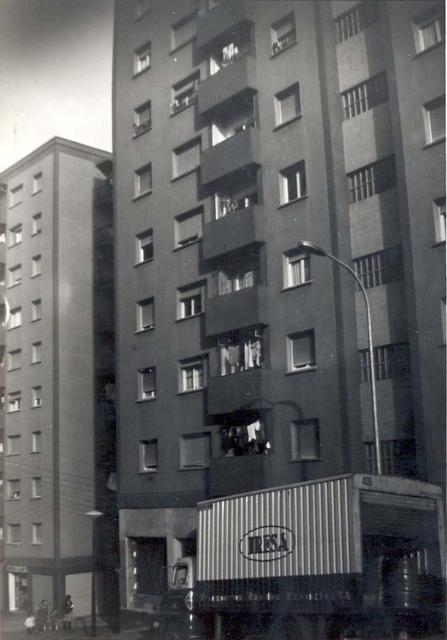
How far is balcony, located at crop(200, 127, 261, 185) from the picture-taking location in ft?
35.4

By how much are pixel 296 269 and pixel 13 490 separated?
8.02 m

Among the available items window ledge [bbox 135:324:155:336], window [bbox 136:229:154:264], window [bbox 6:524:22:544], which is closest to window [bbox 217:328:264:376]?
window ledge [bbox 135:324:155:336]

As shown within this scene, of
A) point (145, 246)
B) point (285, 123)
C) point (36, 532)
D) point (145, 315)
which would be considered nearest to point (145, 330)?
point (145, 315)

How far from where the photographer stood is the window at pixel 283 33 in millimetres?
10695

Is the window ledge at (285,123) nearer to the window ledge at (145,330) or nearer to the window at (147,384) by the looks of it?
the window ledge at (145,330)

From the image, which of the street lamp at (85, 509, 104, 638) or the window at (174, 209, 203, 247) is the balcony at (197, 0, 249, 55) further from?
the street lamp at (85, 509, 104, 638)

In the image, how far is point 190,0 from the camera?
1121cm

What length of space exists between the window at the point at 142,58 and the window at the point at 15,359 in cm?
618

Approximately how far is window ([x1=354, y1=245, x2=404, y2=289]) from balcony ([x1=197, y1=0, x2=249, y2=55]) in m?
3.83

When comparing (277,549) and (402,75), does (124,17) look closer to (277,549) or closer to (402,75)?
(402,75)

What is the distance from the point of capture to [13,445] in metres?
15.2

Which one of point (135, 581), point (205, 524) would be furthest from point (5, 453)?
point (205, 524)

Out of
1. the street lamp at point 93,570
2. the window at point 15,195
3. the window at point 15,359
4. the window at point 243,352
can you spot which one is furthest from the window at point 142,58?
the street lamp at point 93,570

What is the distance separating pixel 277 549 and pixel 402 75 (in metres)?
6.02
